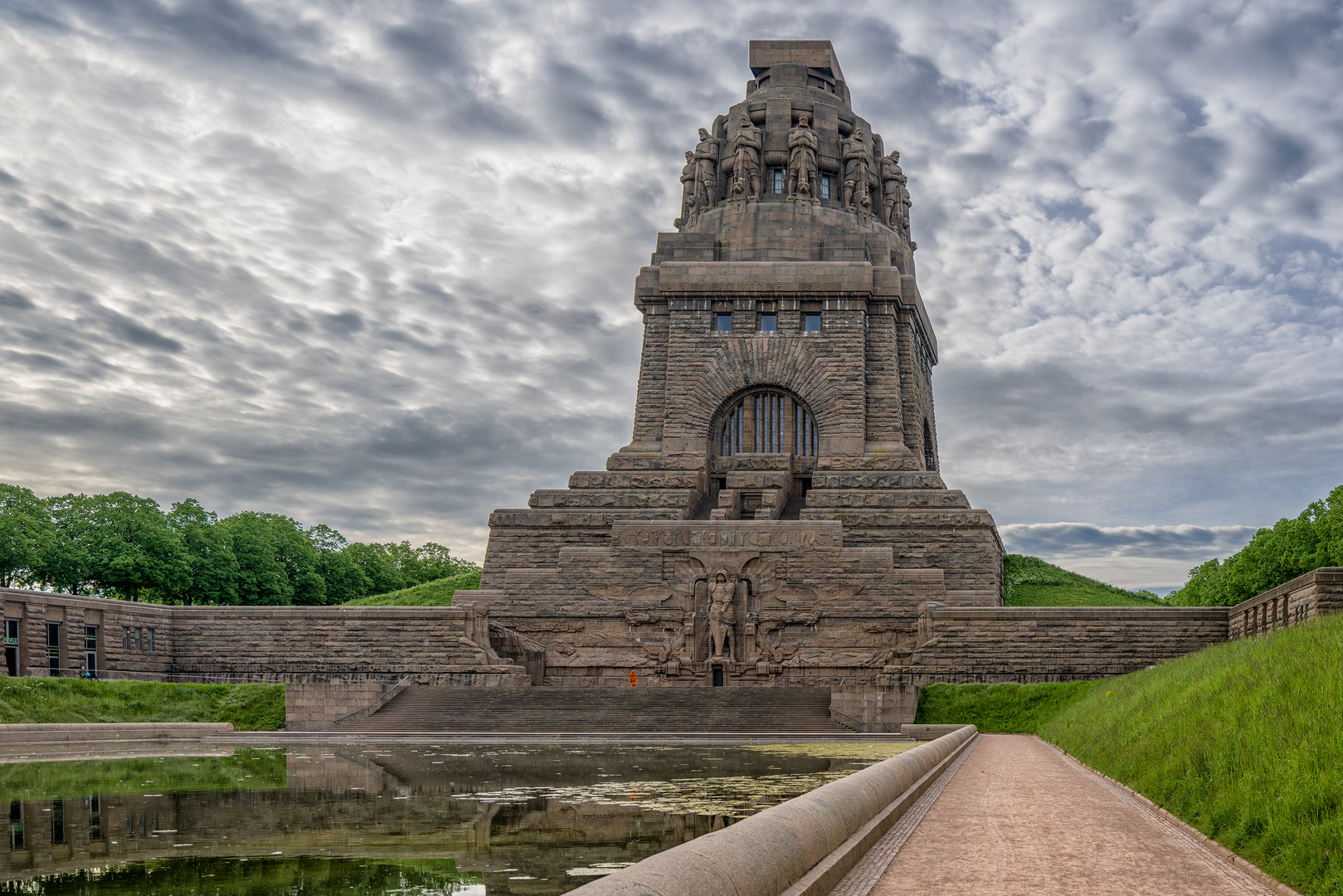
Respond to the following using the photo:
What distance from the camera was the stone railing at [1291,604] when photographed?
2386cm

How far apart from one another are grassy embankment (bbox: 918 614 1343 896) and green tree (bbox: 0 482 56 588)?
132 ft

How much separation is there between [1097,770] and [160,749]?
1490 centimetres

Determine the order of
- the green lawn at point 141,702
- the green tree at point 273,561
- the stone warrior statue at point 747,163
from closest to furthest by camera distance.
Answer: the green lawn at point 141,702 → the stone warrior statue at point 747,163 → the green tree at point 273,561

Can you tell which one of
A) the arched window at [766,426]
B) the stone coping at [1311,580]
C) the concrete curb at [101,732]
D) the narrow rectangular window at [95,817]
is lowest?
the concrete curb at [101,732]

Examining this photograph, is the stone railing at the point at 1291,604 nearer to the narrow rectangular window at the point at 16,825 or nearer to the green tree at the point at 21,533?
the narrow rectangular window at the point at 16,825

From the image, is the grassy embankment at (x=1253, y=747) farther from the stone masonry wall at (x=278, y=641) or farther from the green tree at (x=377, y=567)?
the green tree at (x=377, y=567)

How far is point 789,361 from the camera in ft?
148

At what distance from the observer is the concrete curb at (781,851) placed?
191 inches

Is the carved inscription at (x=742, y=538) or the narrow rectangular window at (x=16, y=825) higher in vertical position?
the carved inscription at (x=742, y=538)

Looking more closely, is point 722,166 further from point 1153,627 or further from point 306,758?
point 306,758

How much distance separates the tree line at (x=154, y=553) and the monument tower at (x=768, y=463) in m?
18.6

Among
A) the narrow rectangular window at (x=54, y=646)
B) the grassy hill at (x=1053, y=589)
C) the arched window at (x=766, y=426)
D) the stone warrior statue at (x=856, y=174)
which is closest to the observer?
the narrow rectangular window at (x=54, y=646)

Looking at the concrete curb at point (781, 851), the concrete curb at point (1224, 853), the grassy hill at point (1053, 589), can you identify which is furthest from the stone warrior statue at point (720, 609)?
the concrete curb at point (781, 851)

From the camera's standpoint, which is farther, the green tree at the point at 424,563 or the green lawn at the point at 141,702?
the green tree at the point at 424,563
